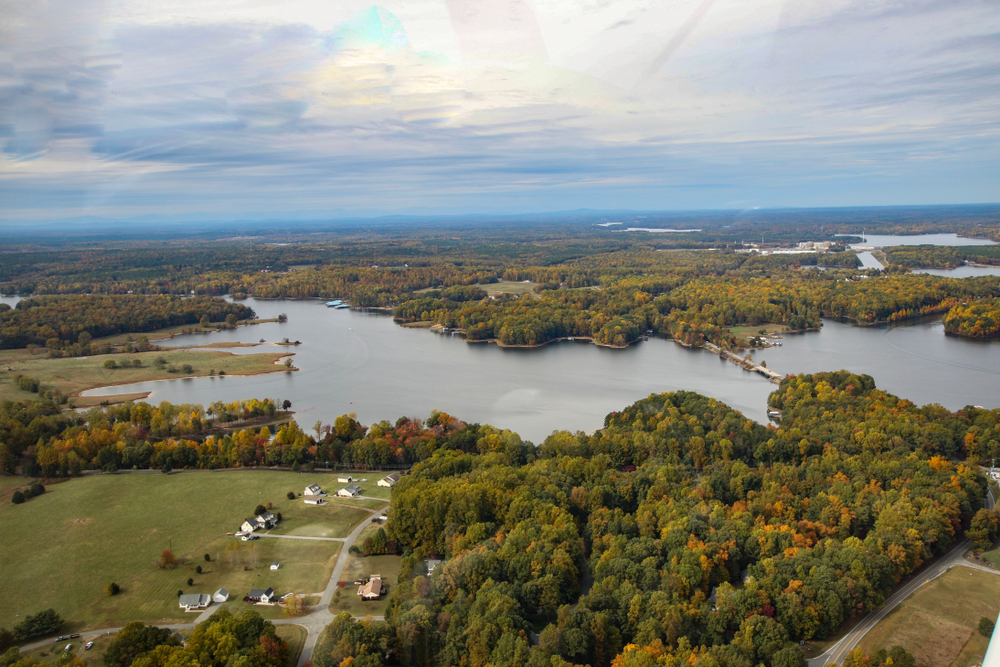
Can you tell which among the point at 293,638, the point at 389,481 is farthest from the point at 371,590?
the point at 389,481

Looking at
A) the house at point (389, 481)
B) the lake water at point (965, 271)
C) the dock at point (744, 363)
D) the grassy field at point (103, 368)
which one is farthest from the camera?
the lake water at point (965, 271)

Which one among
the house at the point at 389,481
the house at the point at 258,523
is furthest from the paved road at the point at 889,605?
the house at the point at 258,523

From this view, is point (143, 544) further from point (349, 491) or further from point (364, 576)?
point (364, 576)

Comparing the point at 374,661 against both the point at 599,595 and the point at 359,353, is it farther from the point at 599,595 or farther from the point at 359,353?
the point at 359,353

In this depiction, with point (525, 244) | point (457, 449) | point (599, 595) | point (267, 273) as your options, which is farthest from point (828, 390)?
point (525, 244)

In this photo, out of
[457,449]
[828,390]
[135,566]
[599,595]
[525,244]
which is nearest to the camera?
[599,595]

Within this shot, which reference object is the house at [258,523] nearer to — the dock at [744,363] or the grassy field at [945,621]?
the grassy field at [945,621]

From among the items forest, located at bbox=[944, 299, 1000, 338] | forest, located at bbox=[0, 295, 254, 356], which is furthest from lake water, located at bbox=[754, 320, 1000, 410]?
forest, located at bbox=[0, 295, 254, 356]
